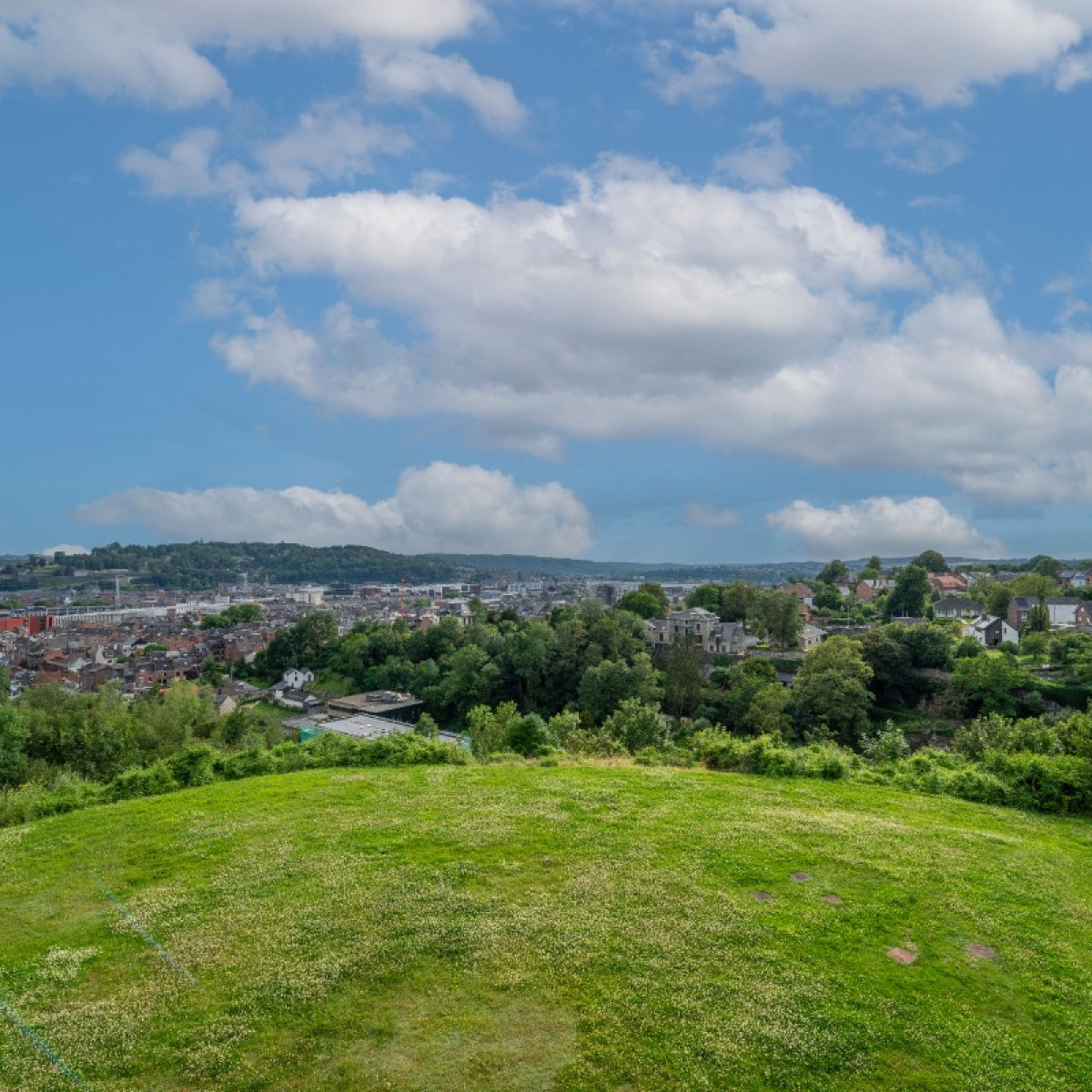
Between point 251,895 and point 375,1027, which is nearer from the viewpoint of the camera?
point 375,1027

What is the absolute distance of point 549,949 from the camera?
7.44m

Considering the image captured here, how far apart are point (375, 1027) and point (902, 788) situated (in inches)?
424

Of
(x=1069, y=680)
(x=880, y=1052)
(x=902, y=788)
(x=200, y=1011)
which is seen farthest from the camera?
(x=1069, y=680)

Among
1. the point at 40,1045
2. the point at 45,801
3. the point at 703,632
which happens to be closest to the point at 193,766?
the point at 45,801

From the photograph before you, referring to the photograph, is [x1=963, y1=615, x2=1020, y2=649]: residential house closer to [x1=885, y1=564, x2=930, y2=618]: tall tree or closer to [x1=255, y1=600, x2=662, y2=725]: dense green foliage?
[x1=885, y1=564, x2=930, y2=618]: tall tree

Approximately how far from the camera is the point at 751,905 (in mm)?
8359

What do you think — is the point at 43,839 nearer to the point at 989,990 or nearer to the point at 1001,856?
the point at 989,990

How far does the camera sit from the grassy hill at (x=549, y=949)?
19.7 feet

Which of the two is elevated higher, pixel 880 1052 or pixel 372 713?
pixel 880 1052

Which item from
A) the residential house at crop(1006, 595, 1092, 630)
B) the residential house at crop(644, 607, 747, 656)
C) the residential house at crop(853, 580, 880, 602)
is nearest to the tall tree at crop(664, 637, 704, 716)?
the residential house at crop(644, 607, 747, 656)

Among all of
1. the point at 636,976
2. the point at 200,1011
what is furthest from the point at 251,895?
the point at 636,976

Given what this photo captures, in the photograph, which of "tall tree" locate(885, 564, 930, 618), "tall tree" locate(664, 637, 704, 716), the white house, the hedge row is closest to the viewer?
the hedge row

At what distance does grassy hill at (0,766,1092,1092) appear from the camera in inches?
236

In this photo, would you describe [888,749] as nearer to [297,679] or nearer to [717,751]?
[717,751]
